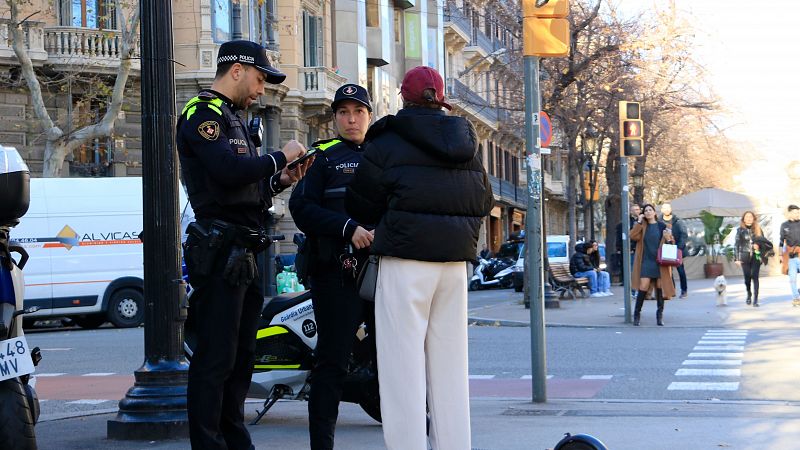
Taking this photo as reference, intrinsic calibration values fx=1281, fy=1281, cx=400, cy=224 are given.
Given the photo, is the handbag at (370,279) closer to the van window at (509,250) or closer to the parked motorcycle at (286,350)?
the parked motorcycle at (286,350)

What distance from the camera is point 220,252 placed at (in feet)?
19.4

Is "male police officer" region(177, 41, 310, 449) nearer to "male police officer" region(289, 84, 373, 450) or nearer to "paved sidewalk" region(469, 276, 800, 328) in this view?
"male police officer" region(289, 84, 373, 450)

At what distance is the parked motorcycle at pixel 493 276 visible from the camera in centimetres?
4106

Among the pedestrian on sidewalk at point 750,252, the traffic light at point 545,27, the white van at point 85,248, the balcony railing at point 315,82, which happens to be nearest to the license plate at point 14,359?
the traffic light at point 545,27

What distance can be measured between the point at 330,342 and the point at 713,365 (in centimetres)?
719

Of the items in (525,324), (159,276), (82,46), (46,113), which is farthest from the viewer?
(82,46)

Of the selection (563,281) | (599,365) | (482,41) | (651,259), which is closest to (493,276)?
(563,281)

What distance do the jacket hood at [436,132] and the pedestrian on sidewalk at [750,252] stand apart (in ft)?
61.3

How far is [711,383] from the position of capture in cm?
1112

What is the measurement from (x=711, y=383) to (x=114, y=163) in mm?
24078

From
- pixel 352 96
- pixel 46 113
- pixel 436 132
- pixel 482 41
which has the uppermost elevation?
pixel 482 41

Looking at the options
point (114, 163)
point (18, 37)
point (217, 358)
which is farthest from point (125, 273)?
point (217, 358)

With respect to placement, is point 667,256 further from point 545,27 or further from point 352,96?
point 352,96

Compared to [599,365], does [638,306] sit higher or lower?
higher
